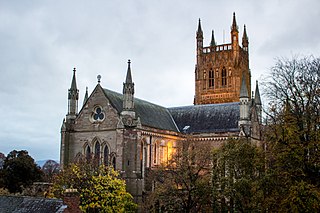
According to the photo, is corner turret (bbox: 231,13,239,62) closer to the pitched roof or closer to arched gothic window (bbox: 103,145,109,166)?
the pitched roof

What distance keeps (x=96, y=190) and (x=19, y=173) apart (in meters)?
30.5

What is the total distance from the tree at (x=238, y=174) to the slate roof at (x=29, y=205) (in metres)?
13.7

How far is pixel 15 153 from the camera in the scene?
2800 inches

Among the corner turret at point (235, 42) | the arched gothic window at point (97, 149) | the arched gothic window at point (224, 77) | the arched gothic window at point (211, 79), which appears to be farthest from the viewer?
the arched gothic window at point (211, 79)

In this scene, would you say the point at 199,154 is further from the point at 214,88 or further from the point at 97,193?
the point at 214,88

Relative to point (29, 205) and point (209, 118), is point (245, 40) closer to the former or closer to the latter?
point (209, 118)

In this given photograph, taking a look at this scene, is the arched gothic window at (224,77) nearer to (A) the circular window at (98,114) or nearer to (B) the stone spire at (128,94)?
(B) the stone spire at (128,94)

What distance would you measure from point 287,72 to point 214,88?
54114 mm

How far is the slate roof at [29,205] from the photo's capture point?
26.9m

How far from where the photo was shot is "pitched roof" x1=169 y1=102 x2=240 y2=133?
5850cm

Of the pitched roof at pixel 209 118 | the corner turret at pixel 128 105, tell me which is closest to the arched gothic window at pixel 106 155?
the corner turret at pixel 128 105

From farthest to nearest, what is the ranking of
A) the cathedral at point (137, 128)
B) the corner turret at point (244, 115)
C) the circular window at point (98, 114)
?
the corner turret at point (244, 115), the circular window at point (98, 114), the cathedral at point (137, 128)

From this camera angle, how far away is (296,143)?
29859 mm

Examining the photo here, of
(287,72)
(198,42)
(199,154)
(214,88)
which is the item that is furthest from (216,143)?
(198,42)
